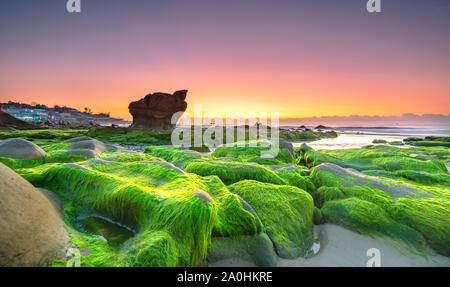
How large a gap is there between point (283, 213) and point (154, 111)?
40829 mm

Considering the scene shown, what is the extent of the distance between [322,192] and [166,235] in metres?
3.53

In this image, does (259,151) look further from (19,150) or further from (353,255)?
(19,150)

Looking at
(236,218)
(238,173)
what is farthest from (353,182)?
(236,218)

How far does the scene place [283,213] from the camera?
3252 mm

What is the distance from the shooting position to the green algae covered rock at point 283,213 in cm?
281

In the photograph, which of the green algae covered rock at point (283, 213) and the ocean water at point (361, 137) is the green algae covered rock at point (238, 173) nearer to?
the green algae covered rock at point (283, 213)

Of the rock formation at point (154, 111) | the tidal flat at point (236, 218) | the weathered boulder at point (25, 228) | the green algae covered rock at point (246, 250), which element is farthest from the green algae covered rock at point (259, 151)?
the rock formation at point (154, 111)

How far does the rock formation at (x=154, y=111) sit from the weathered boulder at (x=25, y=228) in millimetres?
40141

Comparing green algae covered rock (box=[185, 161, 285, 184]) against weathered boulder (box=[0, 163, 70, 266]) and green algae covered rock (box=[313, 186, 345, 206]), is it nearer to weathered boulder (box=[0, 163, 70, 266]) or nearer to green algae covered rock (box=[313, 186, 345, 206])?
green algae covered rock (box=[313, 186, 345, 206])

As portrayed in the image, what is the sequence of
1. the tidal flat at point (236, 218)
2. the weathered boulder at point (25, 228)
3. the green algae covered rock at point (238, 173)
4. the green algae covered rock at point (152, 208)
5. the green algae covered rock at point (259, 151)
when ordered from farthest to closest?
the green algae covered rock at point (259, 151)
the green algae covered rock at point (238, 173)
the tidal flat at point (236, 218)
the green algae covered rock at point (152, 208)
the weathered boulder at point (25, 228)

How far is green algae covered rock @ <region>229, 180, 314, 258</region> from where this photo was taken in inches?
111

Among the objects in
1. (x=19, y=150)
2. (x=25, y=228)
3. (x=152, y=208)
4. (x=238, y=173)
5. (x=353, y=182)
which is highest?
(x=19, y=150)

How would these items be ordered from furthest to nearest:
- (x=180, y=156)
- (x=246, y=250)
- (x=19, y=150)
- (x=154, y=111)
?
(x=154, y=111), (x=180, y=156), (x=19, y=150), (x=246, y=250)
